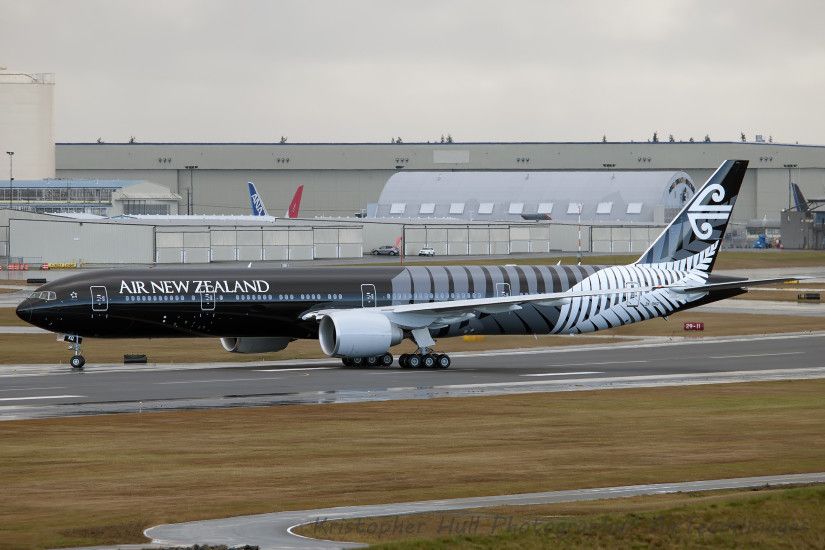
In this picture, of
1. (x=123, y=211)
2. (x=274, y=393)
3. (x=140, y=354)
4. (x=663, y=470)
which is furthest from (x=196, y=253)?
(x=663, y=470)

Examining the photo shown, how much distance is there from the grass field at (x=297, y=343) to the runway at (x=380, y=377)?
3.17m

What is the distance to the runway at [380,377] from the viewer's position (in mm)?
48562

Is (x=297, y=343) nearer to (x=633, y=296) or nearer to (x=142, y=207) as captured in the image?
(x=633, y=296)

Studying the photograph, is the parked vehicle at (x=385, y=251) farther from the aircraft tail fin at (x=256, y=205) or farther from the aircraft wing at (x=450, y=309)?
the aircraft wing at (x=450, y=309)

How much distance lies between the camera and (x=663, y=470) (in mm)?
32438

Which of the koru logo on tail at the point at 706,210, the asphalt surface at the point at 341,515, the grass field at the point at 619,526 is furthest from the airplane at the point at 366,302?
the grass field at the point at 619,526

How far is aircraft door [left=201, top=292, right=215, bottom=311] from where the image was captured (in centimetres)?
5962

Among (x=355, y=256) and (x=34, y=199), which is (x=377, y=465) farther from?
(x=34, y=199)

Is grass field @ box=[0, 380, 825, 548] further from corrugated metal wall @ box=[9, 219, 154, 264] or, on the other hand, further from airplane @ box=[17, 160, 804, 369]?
corrugated metal wall @ box=[9, 219, 154, 264]

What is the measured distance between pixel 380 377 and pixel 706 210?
1924 cm

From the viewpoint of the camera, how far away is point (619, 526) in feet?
76.5

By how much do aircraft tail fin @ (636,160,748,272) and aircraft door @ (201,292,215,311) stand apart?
20244mm

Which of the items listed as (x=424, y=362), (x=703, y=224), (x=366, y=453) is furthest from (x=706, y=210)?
(x=366, y=453)

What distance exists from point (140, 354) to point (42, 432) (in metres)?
28.2
